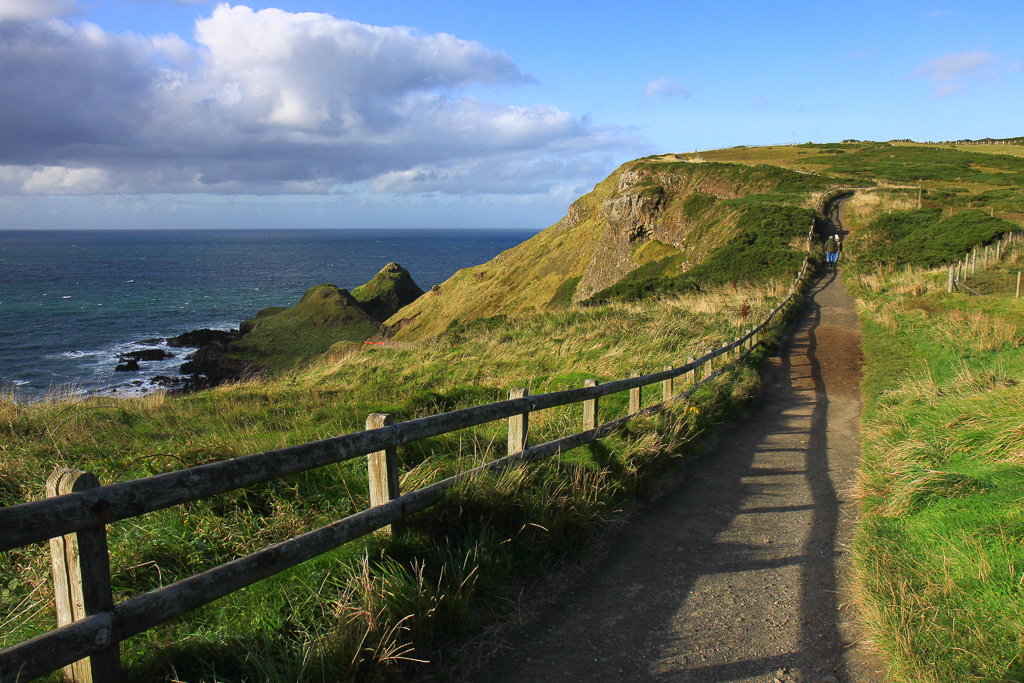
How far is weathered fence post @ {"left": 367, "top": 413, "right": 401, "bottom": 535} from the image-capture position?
3881mm

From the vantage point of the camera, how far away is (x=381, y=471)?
153 inches

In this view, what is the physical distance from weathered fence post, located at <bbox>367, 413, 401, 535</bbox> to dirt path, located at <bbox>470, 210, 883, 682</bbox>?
1140 millimetres

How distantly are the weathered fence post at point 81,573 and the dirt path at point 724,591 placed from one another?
1836 millimetres

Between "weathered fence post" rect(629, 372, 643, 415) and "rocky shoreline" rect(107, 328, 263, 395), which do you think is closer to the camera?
"weathered fence post" rect(629, 372, 643, 415)

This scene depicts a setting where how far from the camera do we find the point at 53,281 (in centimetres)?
9888

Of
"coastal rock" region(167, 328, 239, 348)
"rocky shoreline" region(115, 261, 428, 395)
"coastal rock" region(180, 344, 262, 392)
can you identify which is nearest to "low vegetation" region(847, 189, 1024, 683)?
"rocky shoreline" region(115, 261, 428, 395)

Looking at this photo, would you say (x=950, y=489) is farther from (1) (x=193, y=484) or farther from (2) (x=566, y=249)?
(2) (x=566, y=249)

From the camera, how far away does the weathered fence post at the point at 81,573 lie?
2.45 meters

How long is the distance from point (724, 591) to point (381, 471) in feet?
8.47

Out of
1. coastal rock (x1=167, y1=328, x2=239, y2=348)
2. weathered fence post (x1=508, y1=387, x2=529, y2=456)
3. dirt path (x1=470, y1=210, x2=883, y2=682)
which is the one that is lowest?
coastal rock (x1=167, y1=328, x2=239, y2=348)

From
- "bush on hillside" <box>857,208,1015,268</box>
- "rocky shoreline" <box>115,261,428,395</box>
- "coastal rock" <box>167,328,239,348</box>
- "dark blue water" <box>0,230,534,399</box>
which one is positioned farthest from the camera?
"coastal rock" <box>167,328,239,348</box>

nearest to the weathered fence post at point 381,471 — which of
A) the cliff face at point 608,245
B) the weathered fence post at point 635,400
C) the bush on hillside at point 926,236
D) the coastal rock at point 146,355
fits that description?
the weathered fence post at point 635,400

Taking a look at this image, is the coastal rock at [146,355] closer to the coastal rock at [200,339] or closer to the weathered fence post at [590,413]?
the coastal rock at [200,339]

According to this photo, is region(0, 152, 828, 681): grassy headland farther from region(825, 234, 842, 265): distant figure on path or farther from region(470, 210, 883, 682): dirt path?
region(825, 234, 842, 265): distant figure on path
